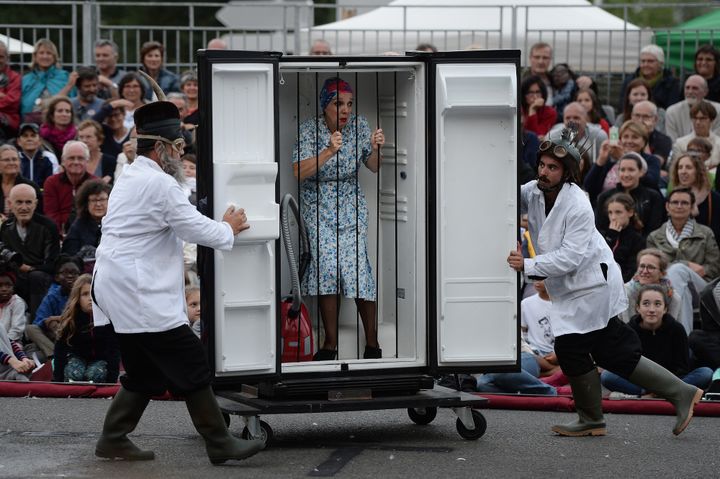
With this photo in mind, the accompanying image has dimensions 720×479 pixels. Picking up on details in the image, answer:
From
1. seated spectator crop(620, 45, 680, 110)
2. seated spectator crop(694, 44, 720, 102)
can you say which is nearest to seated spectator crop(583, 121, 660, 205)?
seated spectator crop(620, 45, 680, 110)

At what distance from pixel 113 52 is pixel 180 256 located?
26.7ft

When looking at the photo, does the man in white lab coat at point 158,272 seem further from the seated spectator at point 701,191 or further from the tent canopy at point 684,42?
the tent canopy at point 684,42

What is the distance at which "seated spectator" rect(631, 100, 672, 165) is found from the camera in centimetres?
1405

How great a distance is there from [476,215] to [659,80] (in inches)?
294

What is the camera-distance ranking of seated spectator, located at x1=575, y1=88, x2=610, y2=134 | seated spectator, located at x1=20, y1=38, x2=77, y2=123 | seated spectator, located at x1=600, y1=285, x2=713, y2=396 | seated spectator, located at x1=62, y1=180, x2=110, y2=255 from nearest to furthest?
seated spectator, located at x1=600, y1=285, x2=713, y2=396 < seated spectator, located at x1=62, y1=180, x2=110, y2=255 < seated spectator, located at x1=575, y1=88, x2=610, y2=134 < seated spectator, located at x1=20, y1=38, x2=77, y2=123

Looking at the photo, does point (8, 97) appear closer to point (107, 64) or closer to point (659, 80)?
point (107, 64)

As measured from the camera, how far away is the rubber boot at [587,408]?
863 centimetres

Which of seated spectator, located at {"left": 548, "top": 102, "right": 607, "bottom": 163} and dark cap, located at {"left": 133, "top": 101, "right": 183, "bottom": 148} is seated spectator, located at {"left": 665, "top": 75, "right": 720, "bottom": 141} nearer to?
seated spectator, located at {"left": 548, "top": 102, "right": 607, "bottom": 163}

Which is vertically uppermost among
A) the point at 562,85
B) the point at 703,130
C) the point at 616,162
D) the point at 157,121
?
the point at 562,85

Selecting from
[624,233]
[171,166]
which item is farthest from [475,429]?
[624,233]

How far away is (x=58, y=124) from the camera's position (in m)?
14.0

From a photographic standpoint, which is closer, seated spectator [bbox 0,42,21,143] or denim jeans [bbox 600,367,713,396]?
denim jeans [bbox 600,367,713,396]

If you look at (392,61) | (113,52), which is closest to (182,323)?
(392,61)

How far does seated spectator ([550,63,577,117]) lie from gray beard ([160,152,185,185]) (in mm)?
8015
